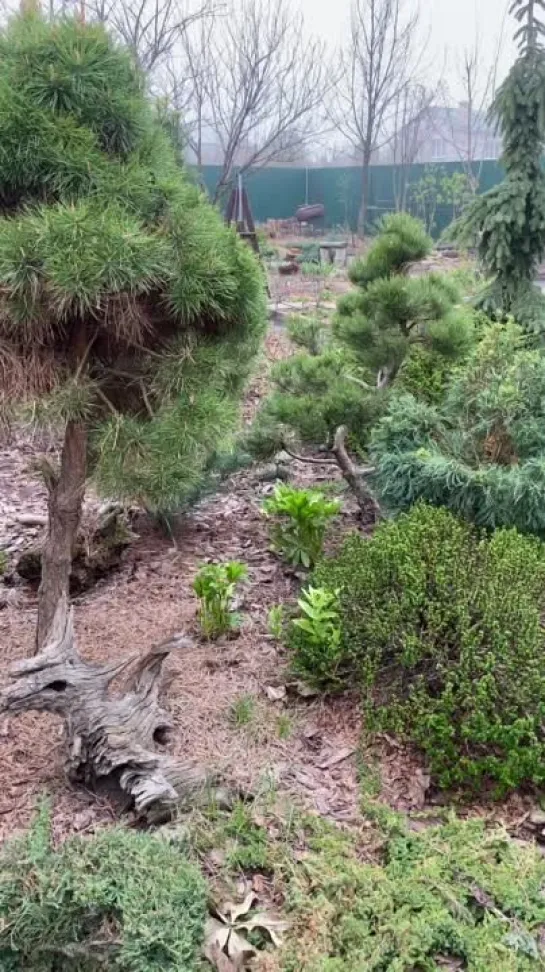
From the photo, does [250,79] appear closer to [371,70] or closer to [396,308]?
[371,70]

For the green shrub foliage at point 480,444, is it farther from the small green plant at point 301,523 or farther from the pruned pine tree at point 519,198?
the pruned pine tree at point 519,198

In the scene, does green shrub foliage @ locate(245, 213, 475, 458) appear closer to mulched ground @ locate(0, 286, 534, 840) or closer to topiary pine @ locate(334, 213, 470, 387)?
topiary pine @ locate(334, 213, 470, 387)

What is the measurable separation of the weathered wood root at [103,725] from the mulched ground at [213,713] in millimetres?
94

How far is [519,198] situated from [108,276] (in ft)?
12.4

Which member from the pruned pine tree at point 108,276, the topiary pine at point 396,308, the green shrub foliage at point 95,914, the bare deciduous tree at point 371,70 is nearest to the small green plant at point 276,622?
the pruned pine tree at point 108,276

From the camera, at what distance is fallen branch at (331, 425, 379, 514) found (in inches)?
115

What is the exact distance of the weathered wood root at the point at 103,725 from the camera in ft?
5.31

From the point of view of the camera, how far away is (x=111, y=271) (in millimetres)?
1476

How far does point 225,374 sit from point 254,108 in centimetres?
782

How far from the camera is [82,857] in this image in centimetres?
137

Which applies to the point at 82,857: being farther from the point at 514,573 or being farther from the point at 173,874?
the point at 514,573

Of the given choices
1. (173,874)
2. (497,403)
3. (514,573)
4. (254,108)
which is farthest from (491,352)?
(254,108)

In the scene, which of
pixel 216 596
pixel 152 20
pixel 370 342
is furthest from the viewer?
pixel 152 20

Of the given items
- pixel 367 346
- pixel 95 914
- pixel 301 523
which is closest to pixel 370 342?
pixel 367 346
